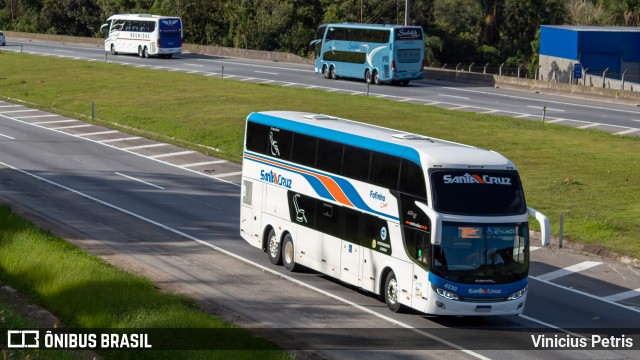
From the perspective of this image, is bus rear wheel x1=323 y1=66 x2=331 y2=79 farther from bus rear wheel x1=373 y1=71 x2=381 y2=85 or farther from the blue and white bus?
bus rear wheel x1=373 y1=71 x2=381 y2=85

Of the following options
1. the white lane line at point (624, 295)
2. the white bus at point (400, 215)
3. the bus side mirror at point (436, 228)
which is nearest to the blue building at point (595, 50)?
the white lane line at point (624, 295)

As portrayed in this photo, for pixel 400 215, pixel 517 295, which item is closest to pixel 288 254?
pixel 400 215

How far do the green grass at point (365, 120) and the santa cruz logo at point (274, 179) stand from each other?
947 cm

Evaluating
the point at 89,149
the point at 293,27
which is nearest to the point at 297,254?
the point at 89,149

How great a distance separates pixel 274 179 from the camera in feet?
84.8

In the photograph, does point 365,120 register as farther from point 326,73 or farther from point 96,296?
point 96,296

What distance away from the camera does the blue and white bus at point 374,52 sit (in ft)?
234

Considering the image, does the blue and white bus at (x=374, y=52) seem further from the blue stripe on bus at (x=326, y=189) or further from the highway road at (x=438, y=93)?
the blue stripe on bus at (x=326, y=189)

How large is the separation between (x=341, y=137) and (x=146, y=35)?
7655 cm

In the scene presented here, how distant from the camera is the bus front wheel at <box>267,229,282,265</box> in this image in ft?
84.0

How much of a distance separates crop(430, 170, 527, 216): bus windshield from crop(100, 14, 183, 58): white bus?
77.8 m

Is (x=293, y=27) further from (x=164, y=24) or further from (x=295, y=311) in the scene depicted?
(x=295, y=311)

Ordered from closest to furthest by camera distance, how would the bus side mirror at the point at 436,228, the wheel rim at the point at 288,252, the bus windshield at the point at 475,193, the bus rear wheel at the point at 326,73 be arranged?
the bus side mirror at the point at 436,228 < the bus windshield at the point at 475,193 < the wheel rim at the point at 288,252 < the bus rear wheel at the point at 326,73

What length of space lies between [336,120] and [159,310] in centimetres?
843
